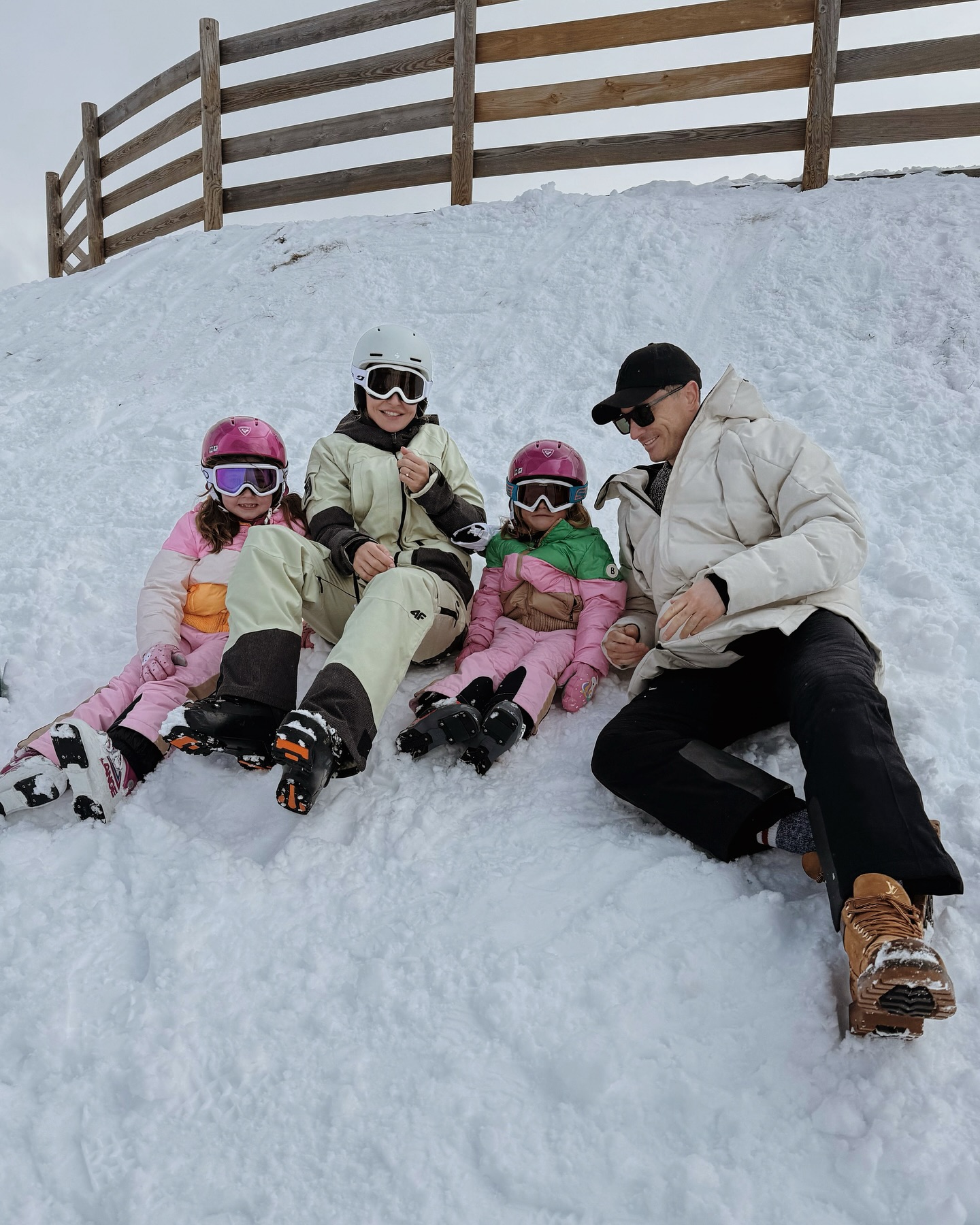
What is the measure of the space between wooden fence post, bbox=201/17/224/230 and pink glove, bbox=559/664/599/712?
8237mm

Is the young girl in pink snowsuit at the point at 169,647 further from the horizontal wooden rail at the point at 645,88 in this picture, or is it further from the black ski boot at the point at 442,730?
the horizontal wooden rail at the point at 645,88

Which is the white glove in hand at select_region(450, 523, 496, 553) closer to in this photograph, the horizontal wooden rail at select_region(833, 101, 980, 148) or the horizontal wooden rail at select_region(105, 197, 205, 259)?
the horizontal wooden rail at select_region(833, 101, 980, 148)

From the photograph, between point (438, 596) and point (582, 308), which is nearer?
point (438, 596)

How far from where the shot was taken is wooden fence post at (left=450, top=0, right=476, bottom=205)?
8.10 meters

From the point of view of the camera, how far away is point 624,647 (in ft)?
10.4

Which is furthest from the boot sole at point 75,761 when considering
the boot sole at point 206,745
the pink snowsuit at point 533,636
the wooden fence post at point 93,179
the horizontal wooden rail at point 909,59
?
the wooden fence post at point 93,179

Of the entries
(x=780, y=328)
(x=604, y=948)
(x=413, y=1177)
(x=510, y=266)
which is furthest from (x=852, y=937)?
(x=510, y=266)

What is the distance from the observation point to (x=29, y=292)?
9.30 metres

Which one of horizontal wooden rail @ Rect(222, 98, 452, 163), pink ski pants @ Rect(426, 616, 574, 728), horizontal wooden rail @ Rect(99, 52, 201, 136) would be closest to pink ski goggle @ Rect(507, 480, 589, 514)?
pink ski pants @ Rect(426, 616, 574, 728)

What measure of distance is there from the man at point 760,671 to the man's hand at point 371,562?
836 mm

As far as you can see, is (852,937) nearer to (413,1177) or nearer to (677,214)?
(413,1177)

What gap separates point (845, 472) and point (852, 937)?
3562mm

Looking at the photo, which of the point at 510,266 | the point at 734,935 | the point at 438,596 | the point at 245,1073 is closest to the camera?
the point at 245,1073

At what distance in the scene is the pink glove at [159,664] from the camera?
10.1 feet
